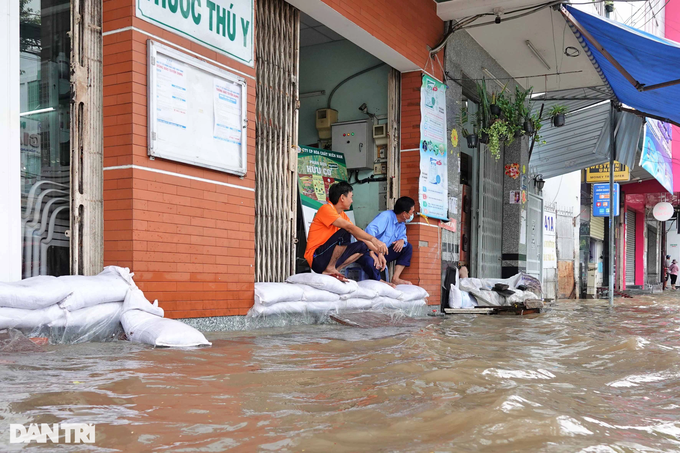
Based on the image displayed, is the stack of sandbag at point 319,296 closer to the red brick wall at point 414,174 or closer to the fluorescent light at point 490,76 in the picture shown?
the red brick wall at point 414,174

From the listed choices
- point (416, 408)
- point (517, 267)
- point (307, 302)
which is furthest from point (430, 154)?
point (416, 408)

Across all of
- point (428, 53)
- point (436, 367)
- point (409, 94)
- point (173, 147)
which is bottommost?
point (436, 367)

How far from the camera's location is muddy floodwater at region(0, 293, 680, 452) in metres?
1.74

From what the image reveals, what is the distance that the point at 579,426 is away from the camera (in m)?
1.92

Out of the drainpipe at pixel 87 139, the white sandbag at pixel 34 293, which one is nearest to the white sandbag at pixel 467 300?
the drainpipe at pixel 87 139

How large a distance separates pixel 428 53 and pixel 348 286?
360 centimetres

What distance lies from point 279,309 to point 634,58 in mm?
5059

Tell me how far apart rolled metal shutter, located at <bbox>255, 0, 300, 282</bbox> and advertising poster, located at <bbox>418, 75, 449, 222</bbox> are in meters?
2.12

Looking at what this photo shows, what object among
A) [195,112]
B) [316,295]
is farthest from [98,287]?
[316,295]

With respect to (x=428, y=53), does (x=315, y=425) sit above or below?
below

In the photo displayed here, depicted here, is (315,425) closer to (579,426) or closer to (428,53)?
(579,426)

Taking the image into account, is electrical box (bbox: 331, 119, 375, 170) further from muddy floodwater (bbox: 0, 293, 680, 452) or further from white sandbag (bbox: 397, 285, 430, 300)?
muddy floodwater (bbox: 0, 293, 680, 452)

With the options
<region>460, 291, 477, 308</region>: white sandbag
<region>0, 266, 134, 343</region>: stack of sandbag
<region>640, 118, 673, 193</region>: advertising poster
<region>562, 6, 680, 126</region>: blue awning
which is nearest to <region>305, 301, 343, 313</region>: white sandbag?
<region>0, 266, 134, 343</region>: stack of sandbag
